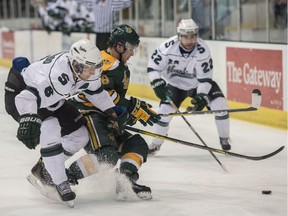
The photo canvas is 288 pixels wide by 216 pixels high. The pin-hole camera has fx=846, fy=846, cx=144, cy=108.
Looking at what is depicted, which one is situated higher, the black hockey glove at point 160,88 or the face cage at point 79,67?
the face cage at point 79,67

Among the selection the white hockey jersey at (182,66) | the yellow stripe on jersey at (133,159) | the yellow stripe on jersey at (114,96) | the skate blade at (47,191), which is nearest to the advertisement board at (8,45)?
the white hockey jersey at (182,66)

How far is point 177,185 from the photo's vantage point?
214 inches


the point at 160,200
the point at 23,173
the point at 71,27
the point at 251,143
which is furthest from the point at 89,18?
the point at 160,200

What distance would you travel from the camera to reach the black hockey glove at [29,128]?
4.35 m

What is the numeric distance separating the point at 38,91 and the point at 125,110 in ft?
2.43

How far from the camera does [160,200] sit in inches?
194

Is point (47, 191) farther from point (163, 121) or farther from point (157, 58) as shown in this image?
point (157, 58)

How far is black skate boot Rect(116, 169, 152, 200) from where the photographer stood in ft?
15.9

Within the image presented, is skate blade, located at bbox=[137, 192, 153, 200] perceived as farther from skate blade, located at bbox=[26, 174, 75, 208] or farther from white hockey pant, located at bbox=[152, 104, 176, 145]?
white hockey pant, located at bbox=[152, 104, 176, 145]

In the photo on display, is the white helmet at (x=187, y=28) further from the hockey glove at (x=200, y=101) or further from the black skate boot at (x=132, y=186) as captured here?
the black skate boot at (x=132, y=186)

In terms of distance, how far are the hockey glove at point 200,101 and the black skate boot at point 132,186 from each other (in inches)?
64.8

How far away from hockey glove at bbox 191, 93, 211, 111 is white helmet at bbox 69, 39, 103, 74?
1995 millimetres

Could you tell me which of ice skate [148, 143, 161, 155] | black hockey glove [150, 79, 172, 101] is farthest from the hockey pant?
ice skate [148, 143, 161, 155]

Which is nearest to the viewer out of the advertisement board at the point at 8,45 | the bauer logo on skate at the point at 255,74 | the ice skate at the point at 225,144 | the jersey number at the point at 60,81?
the jersey number at the point at 60,81
